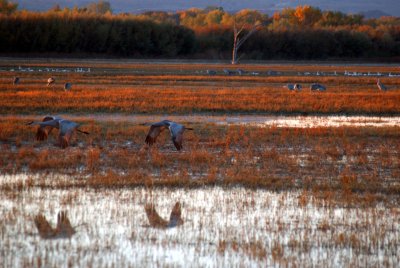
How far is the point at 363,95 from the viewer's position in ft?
108

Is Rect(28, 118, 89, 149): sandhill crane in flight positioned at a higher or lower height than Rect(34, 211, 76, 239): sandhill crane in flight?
higher

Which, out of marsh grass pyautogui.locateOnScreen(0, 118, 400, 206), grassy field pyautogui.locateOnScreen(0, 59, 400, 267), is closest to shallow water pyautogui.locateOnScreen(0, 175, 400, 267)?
grassy field pyautogui.locateOnScreen(0, 59, 400, 267)

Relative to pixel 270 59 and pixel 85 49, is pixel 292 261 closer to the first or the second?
pixel 85 49

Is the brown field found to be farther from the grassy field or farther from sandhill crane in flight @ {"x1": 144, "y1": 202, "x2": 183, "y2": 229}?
sandhill crane in flight @ {"x1": 144, "y1": 202, "x2": 183, "y2": 229}

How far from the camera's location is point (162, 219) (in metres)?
10.6

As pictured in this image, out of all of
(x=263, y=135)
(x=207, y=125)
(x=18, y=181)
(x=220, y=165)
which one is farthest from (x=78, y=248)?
(x=207, y=125)

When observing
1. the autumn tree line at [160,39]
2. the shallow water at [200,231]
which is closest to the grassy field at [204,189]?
the shallow water at [200,231]

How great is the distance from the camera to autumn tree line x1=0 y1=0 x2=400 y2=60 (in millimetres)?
72312

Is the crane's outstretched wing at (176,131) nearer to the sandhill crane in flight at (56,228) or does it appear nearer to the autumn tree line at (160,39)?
the sandhill crane in flight at (56,228)

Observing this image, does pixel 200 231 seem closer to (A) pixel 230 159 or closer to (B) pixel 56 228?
(B) pixel 56 228

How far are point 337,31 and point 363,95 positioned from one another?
56.4 meters

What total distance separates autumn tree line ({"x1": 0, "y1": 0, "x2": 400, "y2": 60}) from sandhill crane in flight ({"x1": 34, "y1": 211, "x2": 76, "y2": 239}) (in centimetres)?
6228

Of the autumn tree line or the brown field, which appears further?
the autumn tree line

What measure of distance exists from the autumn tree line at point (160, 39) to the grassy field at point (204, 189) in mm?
48576
